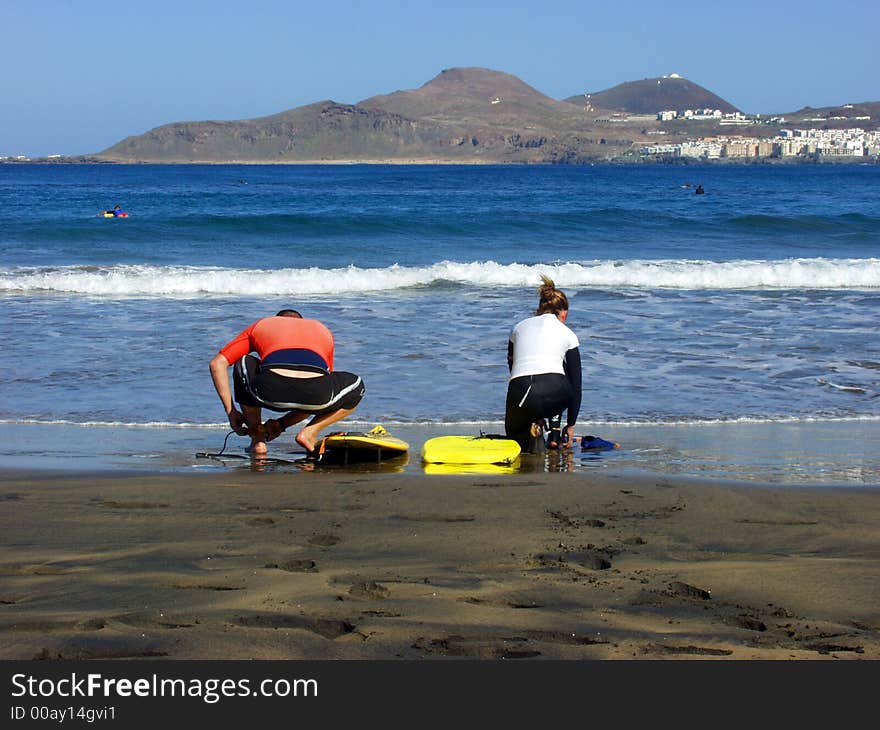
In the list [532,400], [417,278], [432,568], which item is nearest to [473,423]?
[532,400]

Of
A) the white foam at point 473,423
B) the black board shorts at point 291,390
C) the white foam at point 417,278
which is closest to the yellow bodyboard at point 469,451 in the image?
the black board shorts at point 291,390

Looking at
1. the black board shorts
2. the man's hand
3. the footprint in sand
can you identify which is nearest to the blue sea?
the man's hand

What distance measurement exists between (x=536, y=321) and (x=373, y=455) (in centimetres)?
146

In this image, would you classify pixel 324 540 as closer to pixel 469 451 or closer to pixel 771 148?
pixel 469 451

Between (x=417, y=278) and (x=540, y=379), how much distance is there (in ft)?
44.3

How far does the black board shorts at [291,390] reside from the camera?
6.34m

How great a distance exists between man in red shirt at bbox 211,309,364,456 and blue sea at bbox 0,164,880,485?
52 cm

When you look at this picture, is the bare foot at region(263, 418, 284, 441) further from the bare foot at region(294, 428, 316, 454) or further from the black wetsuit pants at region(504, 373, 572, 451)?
the black wetsuit pants at region(504, 373, 572, 451)

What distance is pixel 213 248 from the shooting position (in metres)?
27.5

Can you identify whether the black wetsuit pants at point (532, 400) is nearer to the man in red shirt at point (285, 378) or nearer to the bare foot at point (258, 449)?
the man in red shirt at point (285, 378)

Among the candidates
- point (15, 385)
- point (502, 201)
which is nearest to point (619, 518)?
point (15, 385)

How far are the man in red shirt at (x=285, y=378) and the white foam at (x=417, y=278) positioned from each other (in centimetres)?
1125

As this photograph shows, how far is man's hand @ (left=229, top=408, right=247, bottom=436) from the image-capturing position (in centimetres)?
668
